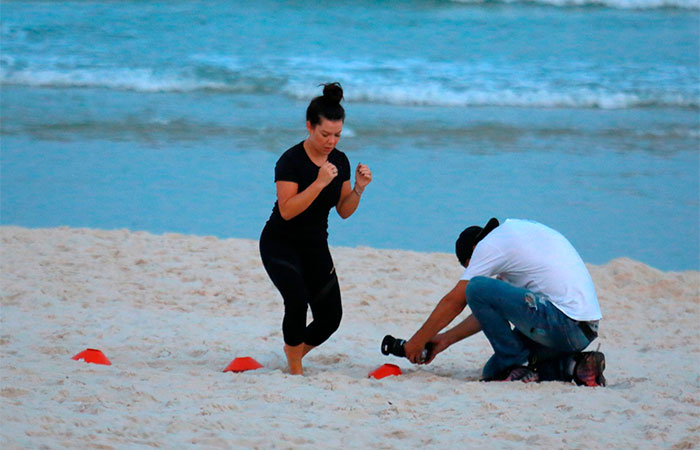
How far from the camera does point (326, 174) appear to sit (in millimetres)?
4426

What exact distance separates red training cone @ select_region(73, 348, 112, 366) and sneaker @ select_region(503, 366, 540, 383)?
2.38 m

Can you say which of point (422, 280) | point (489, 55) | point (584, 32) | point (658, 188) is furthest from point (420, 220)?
point (584, 32)

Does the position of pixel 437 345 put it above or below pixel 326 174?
below

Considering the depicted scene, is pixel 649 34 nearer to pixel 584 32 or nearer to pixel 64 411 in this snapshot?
pixel 584 32

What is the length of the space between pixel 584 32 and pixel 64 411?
17.7m

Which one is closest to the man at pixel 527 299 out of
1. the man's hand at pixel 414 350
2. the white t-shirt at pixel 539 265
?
the white t-shirt at pixel 539 265

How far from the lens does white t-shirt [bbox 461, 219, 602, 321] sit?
4.50 meters

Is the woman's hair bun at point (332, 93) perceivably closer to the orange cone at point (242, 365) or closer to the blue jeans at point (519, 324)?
the blue jeans at point (519, 324)

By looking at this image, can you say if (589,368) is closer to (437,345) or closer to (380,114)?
(437,345)

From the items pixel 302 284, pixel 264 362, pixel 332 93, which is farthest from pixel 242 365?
pixel 332 93

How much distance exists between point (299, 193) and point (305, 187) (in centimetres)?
7

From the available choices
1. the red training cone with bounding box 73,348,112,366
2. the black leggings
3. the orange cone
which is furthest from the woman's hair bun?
the red training cone with bounding box 73,348,112,366

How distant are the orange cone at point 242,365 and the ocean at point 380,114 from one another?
289cm

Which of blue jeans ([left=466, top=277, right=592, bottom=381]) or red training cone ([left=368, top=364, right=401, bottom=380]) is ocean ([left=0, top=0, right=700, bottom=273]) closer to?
red training cone ([left=368, top=364, right=401, bottom=380])
